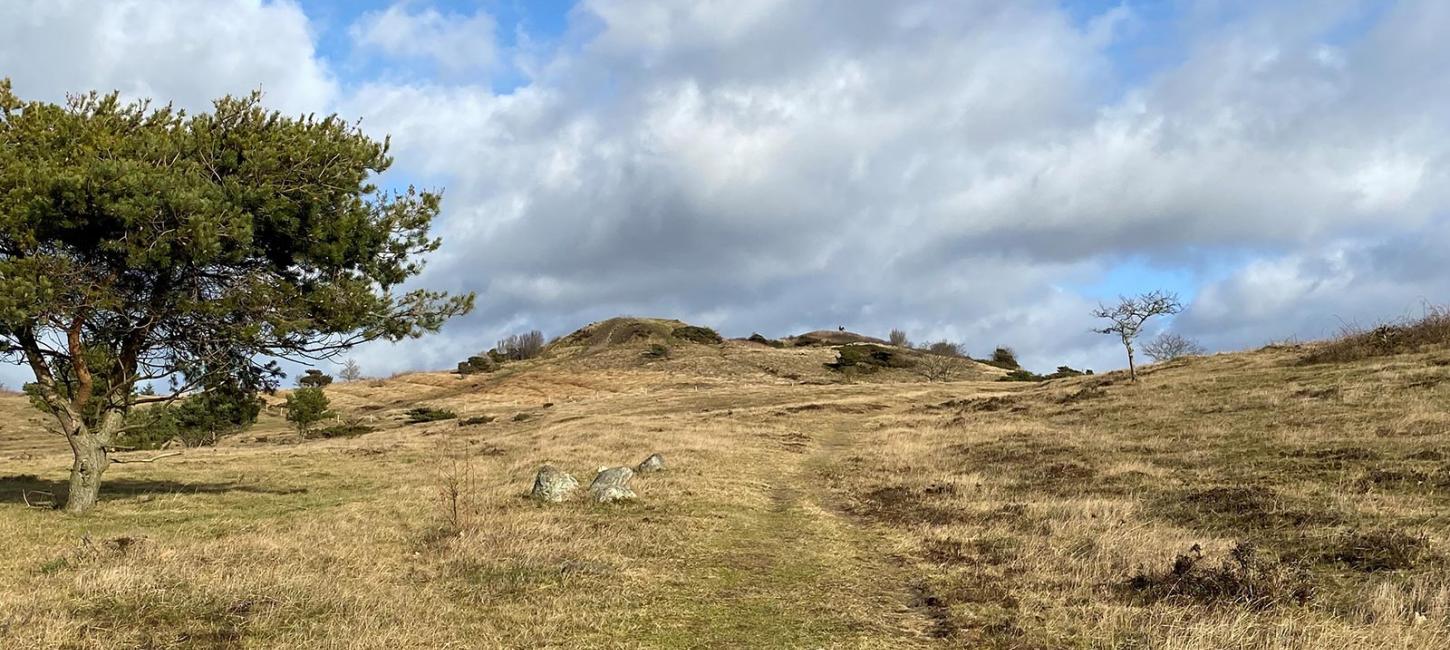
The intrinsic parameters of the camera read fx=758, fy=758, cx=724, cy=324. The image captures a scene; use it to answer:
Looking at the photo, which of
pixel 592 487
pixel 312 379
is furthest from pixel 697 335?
pixel 592 487

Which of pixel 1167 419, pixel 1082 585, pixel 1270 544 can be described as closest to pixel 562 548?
pixel 1082 585

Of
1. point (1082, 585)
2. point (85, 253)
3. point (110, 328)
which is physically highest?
point (85, 253)

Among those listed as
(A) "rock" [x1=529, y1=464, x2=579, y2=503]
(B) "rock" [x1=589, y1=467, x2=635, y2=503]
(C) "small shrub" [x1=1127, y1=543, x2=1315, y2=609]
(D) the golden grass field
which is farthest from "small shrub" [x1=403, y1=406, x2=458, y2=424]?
(C) "small shrub" [x1=1127, y1=543, x2=1315, y2=609]

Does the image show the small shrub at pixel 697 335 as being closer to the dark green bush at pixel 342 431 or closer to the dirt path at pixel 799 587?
the dark green bush at pixel 342 431

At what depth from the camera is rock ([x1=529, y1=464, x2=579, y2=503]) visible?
16.7 meters

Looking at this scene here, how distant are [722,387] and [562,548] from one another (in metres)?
64.5

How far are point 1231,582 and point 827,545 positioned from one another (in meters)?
5.61

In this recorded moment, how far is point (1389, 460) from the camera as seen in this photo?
15367 mm

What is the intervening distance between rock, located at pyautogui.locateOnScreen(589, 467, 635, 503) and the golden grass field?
42 cm

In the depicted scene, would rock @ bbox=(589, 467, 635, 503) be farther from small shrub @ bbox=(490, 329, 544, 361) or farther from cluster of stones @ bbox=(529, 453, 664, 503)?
small shrub @ bbox=(490, 329, 544, 361)

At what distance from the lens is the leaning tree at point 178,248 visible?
46.0 feet

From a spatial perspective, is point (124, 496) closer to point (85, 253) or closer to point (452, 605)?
point (85, 253)

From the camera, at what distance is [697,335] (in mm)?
123438

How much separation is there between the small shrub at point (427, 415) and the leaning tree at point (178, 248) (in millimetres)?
46684
